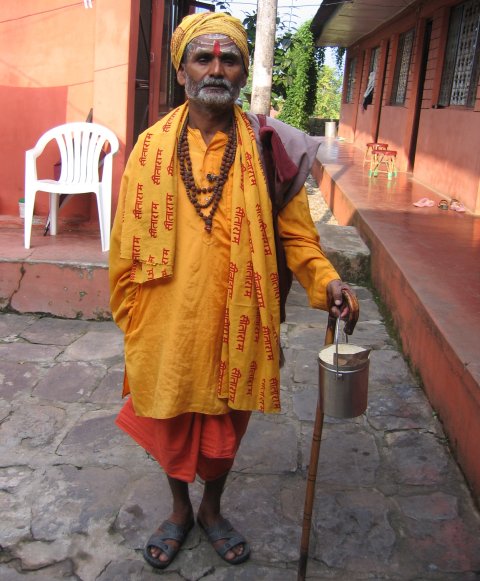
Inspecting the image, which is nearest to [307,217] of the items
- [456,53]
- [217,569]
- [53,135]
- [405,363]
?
[217,569]

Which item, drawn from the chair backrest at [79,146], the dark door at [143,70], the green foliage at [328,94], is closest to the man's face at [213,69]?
the chair backrest at [79,146]

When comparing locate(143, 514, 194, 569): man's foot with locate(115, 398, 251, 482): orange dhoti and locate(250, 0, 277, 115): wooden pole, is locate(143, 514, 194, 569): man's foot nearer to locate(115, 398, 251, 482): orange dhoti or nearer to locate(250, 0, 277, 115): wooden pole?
locate(115, 398, 251, 482): orange dhoti

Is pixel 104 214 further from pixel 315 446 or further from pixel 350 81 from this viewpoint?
pixel 350 81

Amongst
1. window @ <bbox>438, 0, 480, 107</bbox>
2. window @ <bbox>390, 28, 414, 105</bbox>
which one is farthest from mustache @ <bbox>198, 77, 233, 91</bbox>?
window @ <bbox>390, 28, 414, 105</bbox>

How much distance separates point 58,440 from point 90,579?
37.5 inches

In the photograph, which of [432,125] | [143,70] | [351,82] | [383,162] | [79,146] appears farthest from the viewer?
[351,82]

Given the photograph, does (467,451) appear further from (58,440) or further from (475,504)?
(58,440)

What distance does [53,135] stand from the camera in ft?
16.9

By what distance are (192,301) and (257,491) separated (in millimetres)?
1054

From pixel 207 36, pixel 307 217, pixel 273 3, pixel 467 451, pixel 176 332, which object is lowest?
pixel 467 451

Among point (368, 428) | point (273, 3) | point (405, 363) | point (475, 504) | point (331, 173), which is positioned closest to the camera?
point (475, 504)

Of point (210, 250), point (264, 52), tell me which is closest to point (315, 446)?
point (210, 250)

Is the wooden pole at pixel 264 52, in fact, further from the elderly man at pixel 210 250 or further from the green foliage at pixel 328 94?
the green foliage at pixel 328 94

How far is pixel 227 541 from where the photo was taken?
226cm
